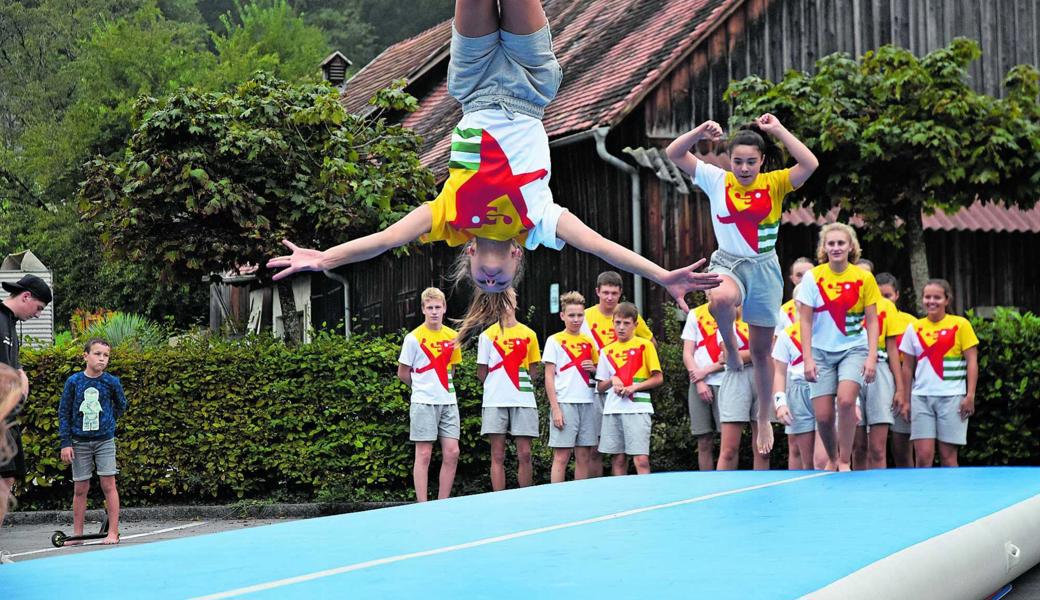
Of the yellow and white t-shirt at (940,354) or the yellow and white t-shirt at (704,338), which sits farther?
the yellow and white t-shirt at (704,338)

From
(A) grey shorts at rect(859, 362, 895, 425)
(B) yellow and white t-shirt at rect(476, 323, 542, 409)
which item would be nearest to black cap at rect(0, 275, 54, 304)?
(B) yellow and white t-shirt at rect(476, 323, 542, 409)

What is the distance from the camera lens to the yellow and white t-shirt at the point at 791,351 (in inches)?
444

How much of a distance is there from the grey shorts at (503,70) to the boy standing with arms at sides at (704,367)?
6061 mm

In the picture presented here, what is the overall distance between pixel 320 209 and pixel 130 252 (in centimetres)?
245

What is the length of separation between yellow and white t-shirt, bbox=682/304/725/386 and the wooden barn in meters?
4.65

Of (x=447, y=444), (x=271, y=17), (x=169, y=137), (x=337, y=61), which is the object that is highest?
(x=271, y=17)

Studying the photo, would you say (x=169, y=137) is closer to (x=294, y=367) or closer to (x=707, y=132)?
(x=294, y=367)

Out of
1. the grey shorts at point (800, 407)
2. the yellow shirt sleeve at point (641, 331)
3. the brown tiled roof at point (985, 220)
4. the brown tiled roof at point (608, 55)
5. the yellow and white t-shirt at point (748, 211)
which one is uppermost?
the brown tiled roof at point (608, 55)

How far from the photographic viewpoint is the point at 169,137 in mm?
13273

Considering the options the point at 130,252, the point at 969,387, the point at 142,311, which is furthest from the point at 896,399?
the point at 142,311

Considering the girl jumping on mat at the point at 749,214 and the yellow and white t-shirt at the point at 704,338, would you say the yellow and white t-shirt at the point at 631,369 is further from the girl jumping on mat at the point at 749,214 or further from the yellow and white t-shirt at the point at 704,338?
the girl jumping on mat at the point at 749,214

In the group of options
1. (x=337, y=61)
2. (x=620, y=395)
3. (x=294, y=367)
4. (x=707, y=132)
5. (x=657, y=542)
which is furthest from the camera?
(x=337, y=61)

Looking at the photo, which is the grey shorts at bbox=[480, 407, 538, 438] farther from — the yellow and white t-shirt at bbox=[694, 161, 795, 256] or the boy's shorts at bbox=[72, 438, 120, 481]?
the yellow and white t-shirt at bbox=[694, 161, 795, 256]

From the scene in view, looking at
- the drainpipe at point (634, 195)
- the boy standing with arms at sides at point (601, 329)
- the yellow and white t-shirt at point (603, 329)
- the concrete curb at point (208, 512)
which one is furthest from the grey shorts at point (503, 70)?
the drainpipe at point (634, 195)
